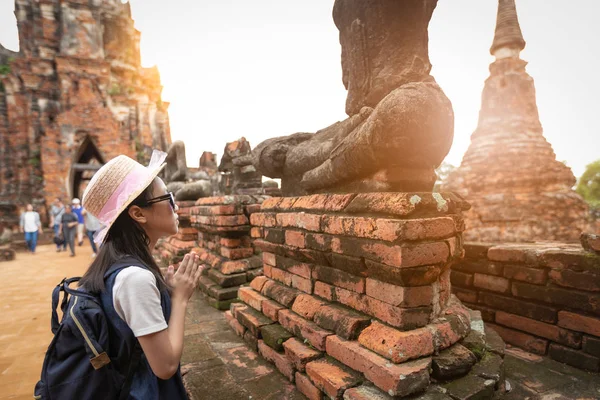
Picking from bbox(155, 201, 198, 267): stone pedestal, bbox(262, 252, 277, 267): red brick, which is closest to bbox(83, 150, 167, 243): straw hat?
bbox(262, 252, 277, 267): red brick

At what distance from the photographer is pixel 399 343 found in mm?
1281

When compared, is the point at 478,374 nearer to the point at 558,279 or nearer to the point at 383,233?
the point at 383,233

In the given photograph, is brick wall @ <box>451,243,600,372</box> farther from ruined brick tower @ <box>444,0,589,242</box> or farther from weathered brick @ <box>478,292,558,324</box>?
ruined brick tower @ <box>444,0,589,242</box>

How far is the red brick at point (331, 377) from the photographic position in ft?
4.35

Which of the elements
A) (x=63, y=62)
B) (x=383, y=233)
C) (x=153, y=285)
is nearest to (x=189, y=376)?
(x=153, y=285)

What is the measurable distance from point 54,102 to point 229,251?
14438 millimetres

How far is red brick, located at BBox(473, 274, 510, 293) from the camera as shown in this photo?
2.25 m

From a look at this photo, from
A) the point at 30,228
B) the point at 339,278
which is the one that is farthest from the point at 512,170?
the point at 30,228

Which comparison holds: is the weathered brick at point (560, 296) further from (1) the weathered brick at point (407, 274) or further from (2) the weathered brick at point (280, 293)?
(2) the weathered brick at point (280, 293)

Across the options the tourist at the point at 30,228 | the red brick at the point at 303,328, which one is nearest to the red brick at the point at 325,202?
the red brick at the point at 303,328

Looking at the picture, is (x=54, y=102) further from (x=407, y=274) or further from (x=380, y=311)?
(x=407, y=274)

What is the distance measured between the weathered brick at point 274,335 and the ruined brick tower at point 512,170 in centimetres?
742

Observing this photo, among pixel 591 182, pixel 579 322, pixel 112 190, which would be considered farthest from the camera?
pixel 591 182

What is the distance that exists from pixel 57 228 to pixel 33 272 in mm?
4299
